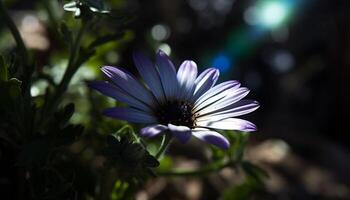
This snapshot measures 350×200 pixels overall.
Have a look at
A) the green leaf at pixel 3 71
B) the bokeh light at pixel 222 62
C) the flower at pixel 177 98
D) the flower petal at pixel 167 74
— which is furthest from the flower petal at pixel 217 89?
the bokeh light at pixel 222 62

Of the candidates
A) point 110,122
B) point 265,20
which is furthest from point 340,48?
point 110,122

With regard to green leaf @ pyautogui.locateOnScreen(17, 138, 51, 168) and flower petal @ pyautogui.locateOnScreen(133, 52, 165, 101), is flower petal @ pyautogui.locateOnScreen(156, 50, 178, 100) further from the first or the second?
green leaf @ pyautogui.locateOnScreen(17, 138, 51, 168)

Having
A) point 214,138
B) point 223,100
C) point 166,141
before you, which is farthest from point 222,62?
point 214,138

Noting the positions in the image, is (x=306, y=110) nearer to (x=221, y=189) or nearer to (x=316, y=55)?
(x=316, y=55)

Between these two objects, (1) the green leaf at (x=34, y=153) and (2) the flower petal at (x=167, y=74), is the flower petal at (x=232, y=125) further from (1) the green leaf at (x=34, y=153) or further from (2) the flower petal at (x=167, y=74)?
(1) the green leaf at (x=34, y=153)

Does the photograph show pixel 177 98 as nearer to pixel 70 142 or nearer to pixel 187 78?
pixel 187 78

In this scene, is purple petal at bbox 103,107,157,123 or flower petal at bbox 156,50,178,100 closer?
purple petal at bbox 103,107,157,123

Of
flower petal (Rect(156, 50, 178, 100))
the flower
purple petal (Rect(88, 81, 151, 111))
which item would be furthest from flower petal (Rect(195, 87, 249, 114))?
purple petal (Rect(88, 81, 151, 111))
